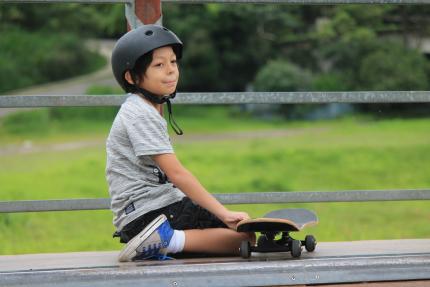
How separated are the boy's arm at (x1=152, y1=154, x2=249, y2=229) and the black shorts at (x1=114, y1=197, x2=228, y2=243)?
0.14 meters

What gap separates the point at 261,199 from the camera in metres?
3.62

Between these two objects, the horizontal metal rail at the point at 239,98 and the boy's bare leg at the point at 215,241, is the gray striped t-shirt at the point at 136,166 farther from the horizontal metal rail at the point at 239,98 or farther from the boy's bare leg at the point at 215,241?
the horizontal metal rail at the point at 239,98

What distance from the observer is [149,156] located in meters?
3.10

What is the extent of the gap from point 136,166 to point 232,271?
21.8 inches

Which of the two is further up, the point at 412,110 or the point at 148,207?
the point at 148,207

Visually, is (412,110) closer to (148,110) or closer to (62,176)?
(62,176)

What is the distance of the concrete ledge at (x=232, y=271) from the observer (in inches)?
108

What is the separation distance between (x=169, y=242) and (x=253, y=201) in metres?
0.64

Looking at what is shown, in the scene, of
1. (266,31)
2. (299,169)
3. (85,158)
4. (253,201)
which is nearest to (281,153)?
(299,169)

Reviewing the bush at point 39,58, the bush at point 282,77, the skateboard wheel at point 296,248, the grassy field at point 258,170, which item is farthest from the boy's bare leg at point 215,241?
the bush at point 39,58

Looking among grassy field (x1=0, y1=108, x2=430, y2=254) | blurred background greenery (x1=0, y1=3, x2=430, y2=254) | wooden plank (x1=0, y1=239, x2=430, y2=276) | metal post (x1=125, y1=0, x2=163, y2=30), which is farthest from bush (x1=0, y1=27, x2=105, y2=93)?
wooden plank (x1=0, y1=239, x2=430, y2=276)

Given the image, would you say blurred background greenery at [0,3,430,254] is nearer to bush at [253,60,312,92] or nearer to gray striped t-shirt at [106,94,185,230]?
bush at [253,60,312,92]

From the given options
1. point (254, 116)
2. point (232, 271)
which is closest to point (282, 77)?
point (254, 116)

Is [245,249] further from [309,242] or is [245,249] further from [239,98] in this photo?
[239,98]
